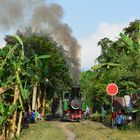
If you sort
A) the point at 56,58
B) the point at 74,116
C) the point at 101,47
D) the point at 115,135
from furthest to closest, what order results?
1. the point at 101,47
2. the point at 56,58
3. the point at 74,116
4. the point at 115,135

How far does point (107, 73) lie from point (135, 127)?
5579mm

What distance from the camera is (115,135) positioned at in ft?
71.3

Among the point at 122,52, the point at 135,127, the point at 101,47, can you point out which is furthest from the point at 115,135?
the point at 101,47

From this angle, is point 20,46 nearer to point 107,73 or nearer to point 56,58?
point 107,73

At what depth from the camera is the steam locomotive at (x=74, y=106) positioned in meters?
36.7

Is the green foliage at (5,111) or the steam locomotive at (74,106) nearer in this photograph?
the green foliage at (5,111)

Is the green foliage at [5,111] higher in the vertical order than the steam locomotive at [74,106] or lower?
lower

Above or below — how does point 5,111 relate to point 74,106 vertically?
below

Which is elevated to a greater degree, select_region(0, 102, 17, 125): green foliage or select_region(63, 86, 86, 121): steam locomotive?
select_region(63, 86, 86, 121): steam locomotive

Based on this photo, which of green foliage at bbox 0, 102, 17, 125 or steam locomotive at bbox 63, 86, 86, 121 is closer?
green foliage at bbox 0, 102, 17, 125

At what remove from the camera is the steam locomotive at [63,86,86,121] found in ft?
120

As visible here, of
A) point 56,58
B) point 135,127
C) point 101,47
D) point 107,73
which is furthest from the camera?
point 101,47

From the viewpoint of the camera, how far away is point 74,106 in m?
36.5

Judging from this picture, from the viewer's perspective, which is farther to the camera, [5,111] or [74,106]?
[74,106]
